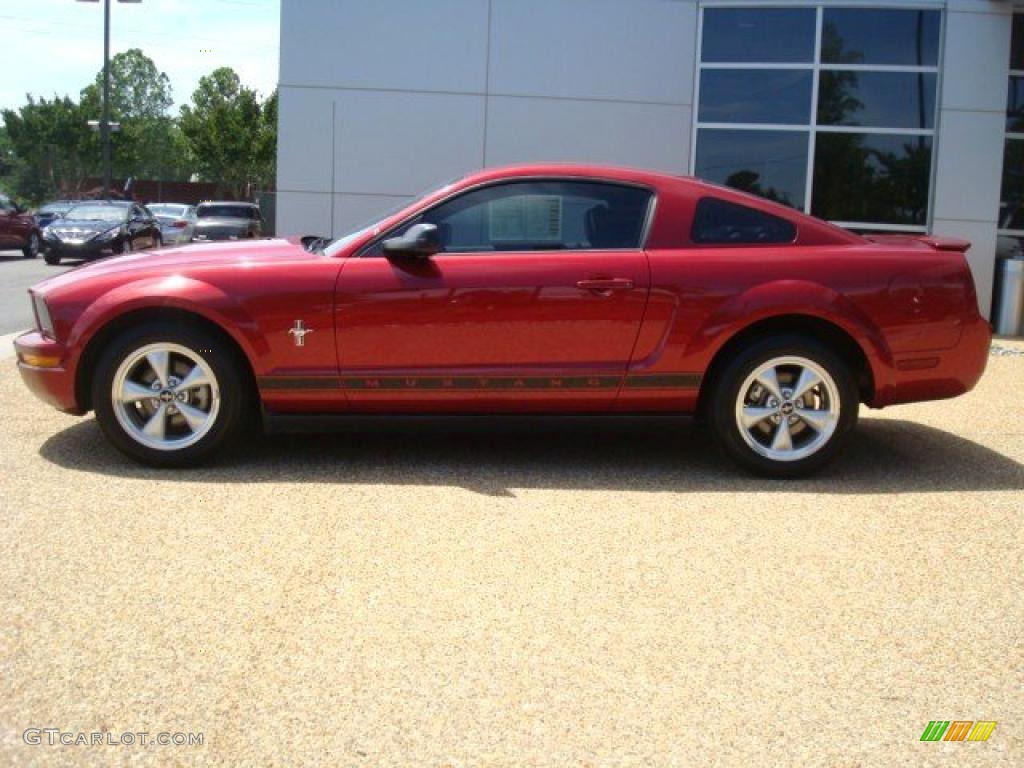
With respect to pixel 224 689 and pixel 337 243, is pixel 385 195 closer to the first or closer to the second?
pixel 337 243

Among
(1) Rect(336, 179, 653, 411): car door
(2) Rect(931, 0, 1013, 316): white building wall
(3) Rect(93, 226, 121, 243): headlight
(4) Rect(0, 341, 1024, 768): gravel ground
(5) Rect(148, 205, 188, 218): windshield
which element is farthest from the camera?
(5) Rect(148, 205, 188, 218): windshield

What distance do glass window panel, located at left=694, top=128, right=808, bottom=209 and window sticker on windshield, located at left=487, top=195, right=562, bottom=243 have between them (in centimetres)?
765

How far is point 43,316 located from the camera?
221 inches

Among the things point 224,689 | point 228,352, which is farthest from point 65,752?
point 228,352

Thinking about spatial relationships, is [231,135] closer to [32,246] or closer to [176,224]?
[176,224]

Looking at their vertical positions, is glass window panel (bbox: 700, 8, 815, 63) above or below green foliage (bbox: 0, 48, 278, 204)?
below

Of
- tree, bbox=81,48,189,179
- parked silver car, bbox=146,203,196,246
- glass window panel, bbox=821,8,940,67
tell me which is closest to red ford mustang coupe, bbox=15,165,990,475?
glass window panel, bbox=821,8,940,67

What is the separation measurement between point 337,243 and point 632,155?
7889mm

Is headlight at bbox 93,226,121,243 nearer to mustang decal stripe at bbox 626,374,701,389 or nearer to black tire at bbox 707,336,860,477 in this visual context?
mustang decal stripe at bbox 626,374,701,389

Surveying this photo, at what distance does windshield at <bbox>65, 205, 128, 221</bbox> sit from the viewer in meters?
24.3

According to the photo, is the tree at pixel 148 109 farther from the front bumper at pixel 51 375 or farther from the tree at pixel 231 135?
the front bumper at pixel 51 375

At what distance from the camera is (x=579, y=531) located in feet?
15.2

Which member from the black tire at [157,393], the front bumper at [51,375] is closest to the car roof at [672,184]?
the black tire at [157,393]

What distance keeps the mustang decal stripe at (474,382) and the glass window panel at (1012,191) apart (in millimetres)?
9692
